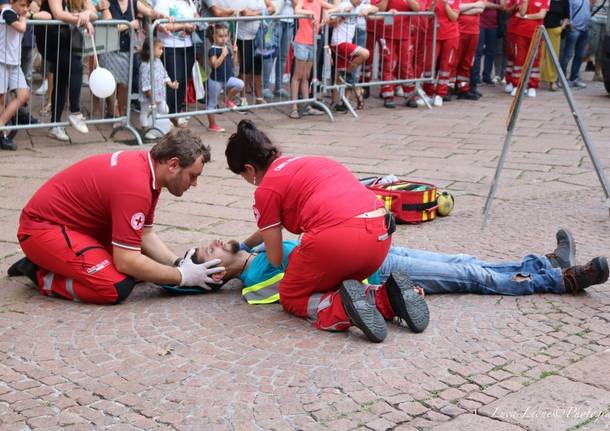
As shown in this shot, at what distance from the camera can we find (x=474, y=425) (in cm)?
340

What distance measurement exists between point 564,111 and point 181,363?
9.39m

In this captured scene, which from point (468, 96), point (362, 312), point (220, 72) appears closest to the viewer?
point (362, 312)

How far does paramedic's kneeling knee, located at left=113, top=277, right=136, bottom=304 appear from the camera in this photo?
4.70 metres

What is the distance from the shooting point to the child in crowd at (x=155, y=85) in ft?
31.8

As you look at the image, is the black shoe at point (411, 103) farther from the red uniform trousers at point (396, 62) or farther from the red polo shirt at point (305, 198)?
the red polo shirt at point (305, 198)

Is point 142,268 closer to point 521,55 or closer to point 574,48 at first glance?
point 521,55

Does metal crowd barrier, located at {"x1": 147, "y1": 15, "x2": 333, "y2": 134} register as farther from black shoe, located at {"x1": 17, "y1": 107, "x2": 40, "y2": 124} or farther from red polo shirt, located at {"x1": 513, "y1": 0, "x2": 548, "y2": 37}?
red polo shirt, located at {"x1": 513, "y1": 0, "x2": 548, "y2": 37}

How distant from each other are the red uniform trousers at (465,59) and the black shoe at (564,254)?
327 inches

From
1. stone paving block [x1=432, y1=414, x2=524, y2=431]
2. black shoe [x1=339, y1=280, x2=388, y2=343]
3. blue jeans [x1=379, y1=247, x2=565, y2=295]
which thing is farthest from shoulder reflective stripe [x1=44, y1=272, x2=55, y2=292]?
stone paving block [x1=432, y1=414, x2=524, y2=431]

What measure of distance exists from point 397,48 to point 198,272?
8.24 meters

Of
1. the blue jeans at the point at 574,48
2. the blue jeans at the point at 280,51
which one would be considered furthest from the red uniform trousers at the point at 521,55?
the blue jeans at the point at 280,51

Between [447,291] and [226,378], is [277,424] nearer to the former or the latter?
[226,378]

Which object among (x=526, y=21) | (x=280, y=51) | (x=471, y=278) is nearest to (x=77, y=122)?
(x=280, y=51)

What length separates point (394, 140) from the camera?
9.97m
